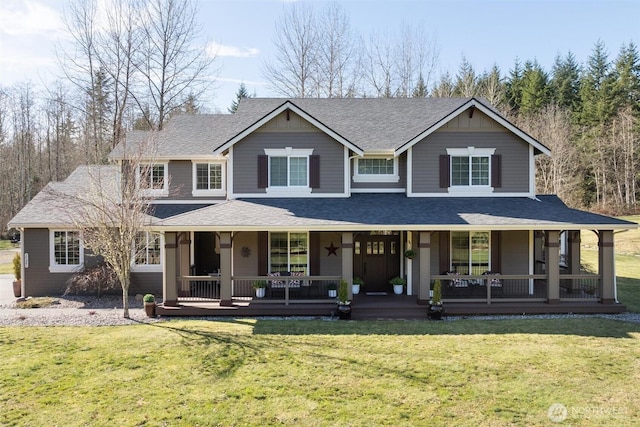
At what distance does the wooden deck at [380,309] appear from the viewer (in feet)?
43.0

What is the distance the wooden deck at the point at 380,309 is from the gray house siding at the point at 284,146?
15.3 feet

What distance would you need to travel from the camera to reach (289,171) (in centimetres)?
1597

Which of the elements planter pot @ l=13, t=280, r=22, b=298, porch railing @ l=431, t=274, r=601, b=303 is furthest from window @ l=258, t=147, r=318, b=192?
planter pot @ l=13, t=280, r=22, b=298

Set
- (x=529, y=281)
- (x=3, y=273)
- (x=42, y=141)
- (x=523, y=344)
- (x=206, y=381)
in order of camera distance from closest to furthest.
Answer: (x=206, y=381) → (x=523, y=344) → (x=529, y=281) → (x=3, y=273) → (x=42, y=141)

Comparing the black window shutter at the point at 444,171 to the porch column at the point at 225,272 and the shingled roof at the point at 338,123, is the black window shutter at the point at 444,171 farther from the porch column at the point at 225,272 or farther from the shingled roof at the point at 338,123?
the porch column at the point at 225,272

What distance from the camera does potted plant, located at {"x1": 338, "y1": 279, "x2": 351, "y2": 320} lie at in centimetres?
1272

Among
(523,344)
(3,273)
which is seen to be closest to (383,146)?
(523,344)

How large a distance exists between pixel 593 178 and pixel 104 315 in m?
50.9

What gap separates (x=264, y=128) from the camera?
620 inches

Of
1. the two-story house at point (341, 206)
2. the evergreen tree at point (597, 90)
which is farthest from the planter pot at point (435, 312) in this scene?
the evergreen tree at point (597, 90)

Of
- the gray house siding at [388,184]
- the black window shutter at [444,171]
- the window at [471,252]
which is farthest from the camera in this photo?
the gray house siding at [388,184]

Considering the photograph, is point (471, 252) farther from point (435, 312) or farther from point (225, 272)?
point (225, 272)

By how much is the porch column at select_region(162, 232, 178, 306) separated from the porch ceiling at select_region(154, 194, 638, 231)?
0.74 meters

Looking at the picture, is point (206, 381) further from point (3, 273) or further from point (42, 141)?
point (42, 141)
